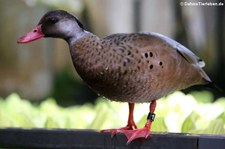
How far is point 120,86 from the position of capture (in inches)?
38.5

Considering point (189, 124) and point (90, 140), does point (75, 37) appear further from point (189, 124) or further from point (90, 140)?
point (189, 124)

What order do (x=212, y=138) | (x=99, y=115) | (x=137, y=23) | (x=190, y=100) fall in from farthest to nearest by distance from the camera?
(x=137, y=23) < (x=190, y=100) < (x=99, y=115) < (x=212, y=138)

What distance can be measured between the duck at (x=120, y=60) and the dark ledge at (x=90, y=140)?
0.05ft

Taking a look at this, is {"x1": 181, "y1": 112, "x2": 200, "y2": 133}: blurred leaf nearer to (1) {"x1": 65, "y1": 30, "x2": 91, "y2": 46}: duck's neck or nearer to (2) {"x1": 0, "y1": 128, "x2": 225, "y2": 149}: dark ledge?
(2) {"x1": 0, "y1": 128, "x2": 225, "y2": 149}: dark ledge

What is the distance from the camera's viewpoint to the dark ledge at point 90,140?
3.11 ft

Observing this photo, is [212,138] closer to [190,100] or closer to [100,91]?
[100,91]

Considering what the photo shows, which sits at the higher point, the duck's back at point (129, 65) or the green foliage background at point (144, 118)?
the duck's back at point (129, 65)

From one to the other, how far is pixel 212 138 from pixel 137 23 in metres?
1.17

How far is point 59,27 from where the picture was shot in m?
0.97

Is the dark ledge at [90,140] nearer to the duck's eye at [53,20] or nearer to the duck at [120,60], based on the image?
the duck at [120,60]

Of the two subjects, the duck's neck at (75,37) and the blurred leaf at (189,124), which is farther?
the blurred leaf at (189,124)

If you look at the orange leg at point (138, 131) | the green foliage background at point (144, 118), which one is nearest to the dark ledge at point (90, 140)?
the orange leg at point (138, 131)

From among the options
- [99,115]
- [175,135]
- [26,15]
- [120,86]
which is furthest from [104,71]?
[26,15]

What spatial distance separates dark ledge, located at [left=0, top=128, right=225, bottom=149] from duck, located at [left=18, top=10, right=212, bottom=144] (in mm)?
16
